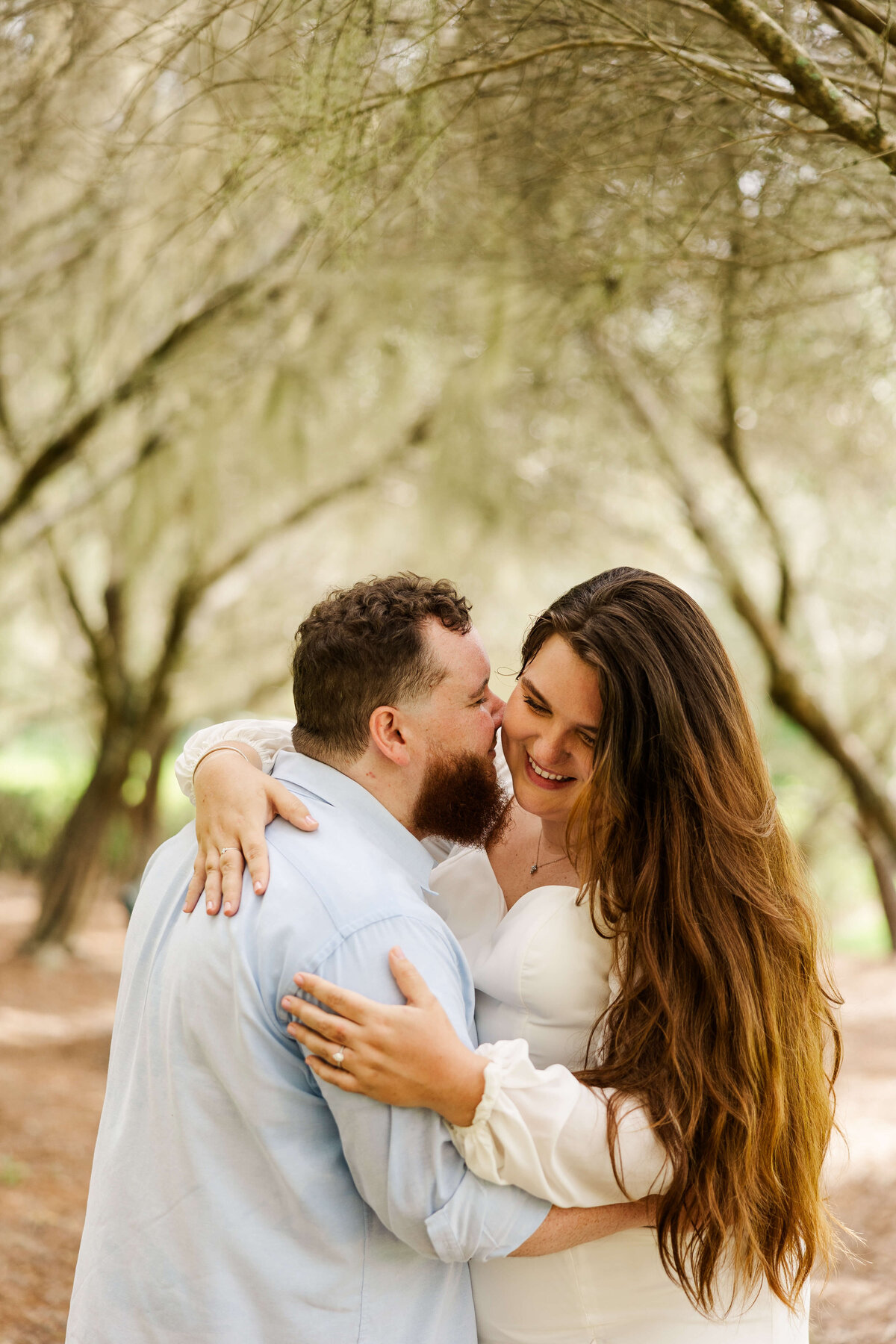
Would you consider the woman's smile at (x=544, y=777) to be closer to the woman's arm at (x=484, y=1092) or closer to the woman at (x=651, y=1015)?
the woman at (x=651, y=1015)

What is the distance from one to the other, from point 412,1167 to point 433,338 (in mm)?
6013

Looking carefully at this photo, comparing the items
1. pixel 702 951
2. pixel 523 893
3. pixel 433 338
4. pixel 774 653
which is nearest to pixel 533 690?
pixel 523 893

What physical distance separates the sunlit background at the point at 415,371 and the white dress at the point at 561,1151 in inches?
34.3

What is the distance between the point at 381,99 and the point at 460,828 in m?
1.52

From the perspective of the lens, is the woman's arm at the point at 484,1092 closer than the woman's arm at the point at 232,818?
Result: Yes

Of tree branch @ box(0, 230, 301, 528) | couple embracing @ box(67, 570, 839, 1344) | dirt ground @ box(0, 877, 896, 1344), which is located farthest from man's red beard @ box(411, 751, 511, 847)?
tree branch @ box(0, 230, 301, 528)

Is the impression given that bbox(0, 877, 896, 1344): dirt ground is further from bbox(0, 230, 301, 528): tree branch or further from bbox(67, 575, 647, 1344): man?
bbox(0, 230, 301, 528): tree branch

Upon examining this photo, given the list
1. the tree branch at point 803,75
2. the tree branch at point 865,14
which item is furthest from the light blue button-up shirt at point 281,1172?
the tree branch at point 865,14

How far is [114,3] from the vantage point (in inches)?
145

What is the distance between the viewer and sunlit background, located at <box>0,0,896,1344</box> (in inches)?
97.1

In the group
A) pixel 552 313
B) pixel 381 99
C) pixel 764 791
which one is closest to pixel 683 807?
pixel 764 791

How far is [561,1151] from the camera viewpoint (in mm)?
1813

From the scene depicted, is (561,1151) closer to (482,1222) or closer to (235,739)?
(482,1222)

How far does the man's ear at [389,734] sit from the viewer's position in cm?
217
